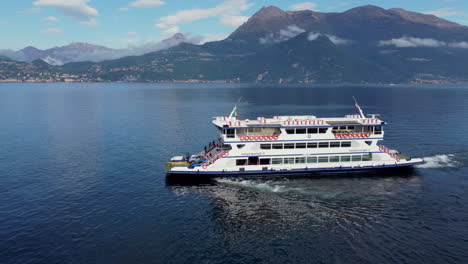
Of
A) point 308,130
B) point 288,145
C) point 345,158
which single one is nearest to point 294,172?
point 288,145

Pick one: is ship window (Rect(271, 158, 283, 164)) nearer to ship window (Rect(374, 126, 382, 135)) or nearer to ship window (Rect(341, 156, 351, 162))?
ship window (Rect(341, 156, 351, 162))

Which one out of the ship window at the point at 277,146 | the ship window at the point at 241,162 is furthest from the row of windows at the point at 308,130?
the ship window at the point at 241,162

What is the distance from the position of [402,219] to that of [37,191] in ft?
159

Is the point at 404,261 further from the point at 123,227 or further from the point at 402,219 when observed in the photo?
the point at 123,227

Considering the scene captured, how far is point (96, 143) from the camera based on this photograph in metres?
74.4

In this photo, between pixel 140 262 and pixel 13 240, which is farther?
pixel 13 240

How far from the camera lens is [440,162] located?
56.9 meters

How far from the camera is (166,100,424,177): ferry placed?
164 ft

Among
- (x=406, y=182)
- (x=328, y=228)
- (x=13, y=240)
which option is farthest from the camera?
(x=406, y=182)

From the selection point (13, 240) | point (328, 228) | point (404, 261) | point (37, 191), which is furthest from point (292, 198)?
point (37, 191)

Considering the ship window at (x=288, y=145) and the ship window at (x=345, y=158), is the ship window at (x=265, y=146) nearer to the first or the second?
the ship window at (x=288, y=145)

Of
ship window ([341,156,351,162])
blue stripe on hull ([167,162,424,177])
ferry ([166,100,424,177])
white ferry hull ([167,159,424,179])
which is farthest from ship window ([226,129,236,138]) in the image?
ship window ([341,156,351,162])

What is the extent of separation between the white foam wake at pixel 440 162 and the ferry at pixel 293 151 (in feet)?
15.2

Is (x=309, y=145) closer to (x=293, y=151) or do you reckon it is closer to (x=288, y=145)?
(x=293, y=151)
